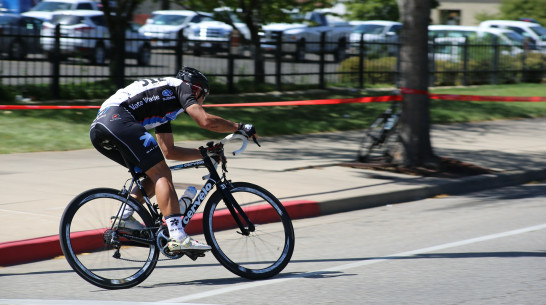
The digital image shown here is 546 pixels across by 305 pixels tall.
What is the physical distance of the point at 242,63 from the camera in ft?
64.1

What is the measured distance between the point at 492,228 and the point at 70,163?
5750 millimetres

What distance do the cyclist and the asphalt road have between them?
0.50m

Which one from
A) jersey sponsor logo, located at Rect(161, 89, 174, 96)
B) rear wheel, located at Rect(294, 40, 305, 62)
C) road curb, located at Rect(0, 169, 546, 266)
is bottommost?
road curb, located at Rect(0, 169, 546, 266)

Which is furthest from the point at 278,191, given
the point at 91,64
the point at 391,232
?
the point at 91,64

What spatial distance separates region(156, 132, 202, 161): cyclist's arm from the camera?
6.36 meters

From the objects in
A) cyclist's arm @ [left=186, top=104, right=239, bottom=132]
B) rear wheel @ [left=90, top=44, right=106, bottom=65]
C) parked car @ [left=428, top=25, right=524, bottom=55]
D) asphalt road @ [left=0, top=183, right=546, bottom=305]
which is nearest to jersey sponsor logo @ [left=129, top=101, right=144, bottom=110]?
cyclist's arm @ [left=186, top=104, right=239, bottom=132]

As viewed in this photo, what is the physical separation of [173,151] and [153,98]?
21.2 inches

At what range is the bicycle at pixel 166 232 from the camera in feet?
19.6

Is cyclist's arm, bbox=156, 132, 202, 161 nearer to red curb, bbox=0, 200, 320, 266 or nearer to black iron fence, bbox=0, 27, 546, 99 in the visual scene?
red curb, bbox=0, 200, 320, 266

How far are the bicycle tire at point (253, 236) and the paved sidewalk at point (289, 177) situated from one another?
1712 mm

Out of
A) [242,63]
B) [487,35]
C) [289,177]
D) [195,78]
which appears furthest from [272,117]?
[487,35]

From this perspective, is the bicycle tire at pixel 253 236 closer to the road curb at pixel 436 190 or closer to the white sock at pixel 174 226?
the white sock at pixel 174 226

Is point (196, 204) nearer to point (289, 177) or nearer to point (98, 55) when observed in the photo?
point (289, 177)

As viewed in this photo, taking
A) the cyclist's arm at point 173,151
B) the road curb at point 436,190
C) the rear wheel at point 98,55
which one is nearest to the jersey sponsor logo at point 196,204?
the cyclist's arm at point 173,151
